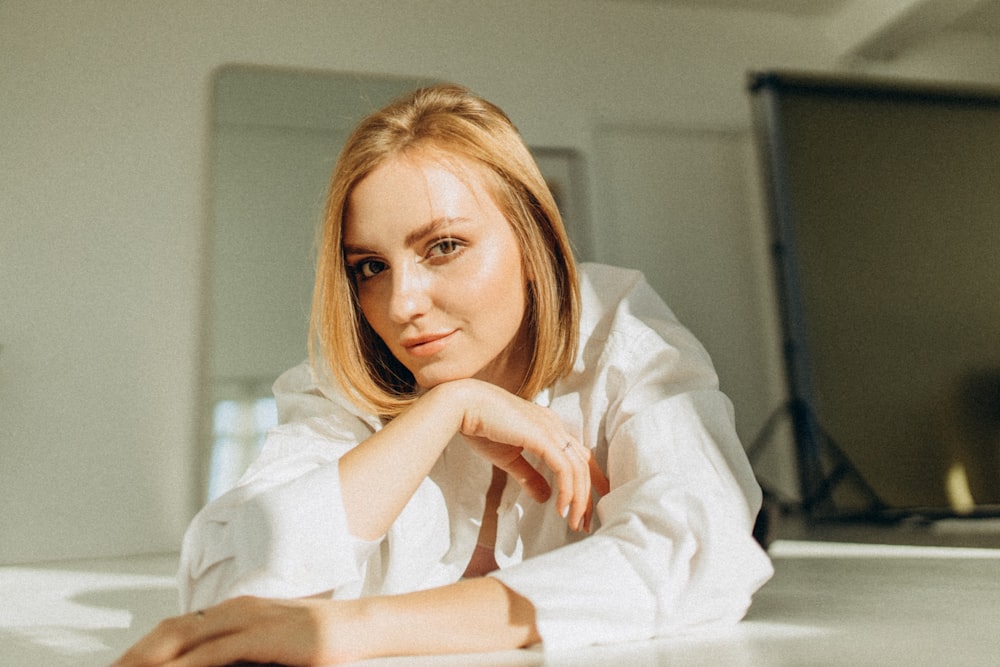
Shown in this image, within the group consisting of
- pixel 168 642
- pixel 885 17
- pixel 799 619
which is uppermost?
pixel 885 17

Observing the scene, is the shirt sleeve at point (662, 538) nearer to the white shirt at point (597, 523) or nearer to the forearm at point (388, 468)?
the white shirt at point (597, 523)

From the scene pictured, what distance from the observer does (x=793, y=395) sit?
237cm

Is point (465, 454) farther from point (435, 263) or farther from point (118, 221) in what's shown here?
point (118, 221)

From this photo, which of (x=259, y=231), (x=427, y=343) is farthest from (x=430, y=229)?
(x=259, y=231)

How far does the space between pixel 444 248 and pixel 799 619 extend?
0.57 m

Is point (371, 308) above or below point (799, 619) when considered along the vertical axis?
above

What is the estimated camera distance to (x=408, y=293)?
2.73ft

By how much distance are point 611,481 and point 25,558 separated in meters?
2.37

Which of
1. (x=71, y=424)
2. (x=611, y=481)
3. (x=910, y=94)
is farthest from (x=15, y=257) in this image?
(x=910, y=94)

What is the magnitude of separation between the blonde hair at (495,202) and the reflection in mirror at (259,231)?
1650mm

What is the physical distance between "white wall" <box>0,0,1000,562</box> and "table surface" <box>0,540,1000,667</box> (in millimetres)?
785

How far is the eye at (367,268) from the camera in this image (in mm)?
899

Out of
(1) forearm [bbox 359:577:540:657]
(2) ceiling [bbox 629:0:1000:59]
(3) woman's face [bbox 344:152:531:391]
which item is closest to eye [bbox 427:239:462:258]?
(3) woman's face [bbox 344:152:531:391]

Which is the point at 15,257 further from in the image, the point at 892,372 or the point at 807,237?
the point at 892,372
